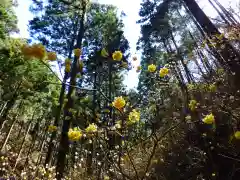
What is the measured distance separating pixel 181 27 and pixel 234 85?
14.7 meters

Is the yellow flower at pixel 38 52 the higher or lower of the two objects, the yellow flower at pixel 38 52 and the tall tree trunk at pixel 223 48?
the lower

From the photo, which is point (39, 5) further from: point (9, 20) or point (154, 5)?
point (154, 5)

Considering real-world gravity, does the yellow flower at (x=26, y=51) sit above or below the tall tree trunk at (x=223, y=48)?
below

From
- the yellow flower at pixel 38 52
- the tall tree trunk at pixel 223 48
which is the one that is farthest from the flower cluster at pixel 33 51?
the tall tree trunk at pixel 223 48

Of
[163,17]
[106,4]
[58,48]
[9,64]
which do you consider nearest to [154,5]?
[163,17]

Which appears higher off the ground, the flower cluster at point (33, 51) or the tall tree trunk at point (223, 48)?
the tall tree trunk at point (223, 48)

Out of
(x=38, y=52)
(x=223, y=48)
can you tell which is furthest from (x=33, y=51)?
(x=223, y=48)

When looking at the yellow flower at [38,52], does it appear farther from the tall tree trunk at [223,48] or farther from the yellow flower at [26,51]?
the tall tree trunk at [223,48]

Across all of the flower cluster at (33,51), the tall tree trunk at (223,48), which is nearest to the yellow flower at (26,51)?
the flower cluster at (33,51)

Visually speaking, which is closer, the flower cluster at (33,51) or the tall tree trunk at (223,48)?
the flower cluster at (33,51)

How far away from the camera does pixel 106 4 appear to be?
13453 millimetres

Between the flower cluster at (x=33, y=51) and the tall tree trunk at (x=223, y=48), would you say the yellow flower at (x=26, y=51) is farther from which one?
the tall tree trunk at (x=223, y=48)

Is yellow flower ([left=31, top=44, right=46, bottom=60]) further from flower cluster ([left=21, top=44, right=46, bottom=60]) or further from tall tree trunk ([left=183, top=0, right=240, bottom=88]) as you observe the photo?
tall tree trunk ([left=183, top=0, right=240, bottom=88])

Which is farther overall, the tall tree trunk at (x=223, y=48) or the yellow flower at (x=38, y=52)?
the tall tree trunk at (x=223, y=48)
